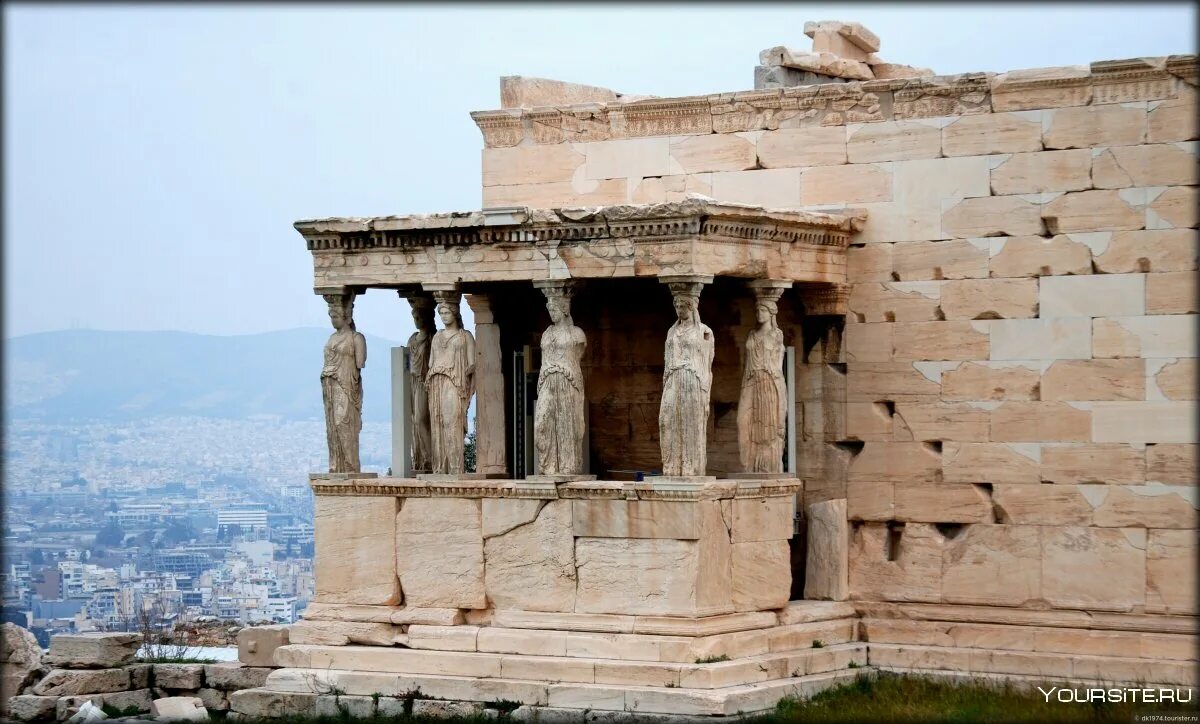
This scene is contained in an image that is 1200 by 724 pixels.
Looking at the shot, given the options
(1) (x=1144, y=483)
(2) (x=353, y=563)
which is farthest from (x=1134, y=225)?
(2) (x=353, y=563)

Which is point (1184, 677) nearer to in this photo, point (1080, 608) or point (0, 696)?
point (1080, 608)

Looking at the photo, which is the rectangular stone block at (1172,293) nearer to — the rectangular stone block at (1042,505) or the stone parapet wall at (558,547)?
the rectangular stone block at (1042,505)

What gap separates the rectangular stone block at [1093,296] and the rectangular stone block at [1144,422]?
672 mm

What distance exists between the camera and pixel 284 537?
26891mm

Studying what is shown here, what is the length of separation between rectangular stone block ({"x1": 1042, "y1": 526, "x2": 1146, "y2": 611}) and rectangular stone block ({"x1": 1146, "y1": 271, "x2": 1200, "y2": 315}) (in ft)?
5.20

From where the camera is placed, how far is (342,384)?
1945 cm

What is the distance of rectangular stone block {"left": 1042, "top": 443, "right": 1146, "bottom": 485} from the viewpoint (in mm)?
18062

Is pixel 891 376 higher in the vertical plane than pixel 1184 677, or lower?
higher

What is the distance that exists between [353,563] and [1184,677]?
6.21 m

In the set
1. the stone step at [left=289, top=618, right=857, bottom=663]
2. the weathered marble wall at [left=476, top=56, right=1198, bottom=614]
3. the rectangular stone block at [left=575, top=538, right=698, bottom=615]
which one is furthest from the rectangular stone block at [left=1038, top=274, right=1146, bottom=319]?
the rectangular stone block at [left=575, top=538, right=698, bottom=615]

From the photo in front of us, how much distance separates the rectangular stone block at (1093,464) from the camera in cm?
1806

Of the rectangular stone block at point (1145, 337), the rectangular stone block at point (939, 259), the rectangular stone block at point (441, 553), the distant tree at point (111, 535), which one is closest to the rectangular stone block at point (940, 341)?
the rectangular stone block at point (939, 259)

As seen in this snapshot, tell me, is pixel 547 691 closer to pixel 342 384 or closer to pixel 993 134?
pixel 342 384

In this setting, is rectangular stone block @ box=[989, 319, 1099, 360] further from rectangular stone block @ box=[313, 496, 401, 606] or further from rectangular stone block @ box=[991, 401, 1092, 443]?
rectangular stone block @ box=[313, 496, 401, 606]
